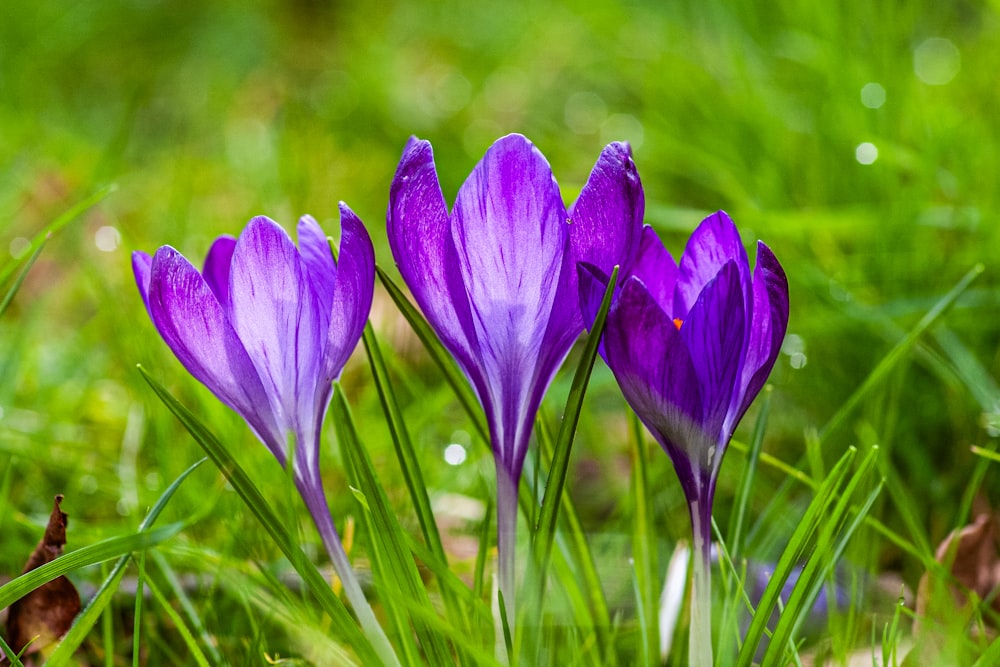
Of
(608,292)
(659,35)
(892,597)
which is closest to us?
(608,292)

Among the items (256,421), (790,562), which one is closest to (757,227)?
(790,562)

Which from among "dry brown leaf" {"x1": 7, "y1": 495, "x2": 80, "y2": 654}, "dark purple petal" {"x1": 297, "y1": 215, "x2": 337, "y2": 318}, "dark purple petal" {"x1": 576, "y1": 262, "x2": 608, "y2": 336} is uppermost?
"dark purple petal" {"x1": 297, "y1": 215, "x2": 337, "y2": 318}

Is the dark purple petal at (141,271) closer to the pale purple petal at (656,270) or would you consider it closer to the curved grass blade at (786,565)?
the pale purple petal at (656,270)

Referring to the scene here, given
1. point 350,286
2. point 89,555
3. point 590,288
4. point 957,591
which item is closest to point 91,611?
point 89,555

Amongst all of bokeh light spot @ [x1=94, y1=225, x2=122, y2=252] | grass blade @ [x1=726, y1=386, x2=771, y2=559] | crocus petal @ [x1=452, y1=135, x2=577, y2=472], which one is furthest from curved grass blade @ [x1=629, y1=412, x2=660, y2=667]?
bokeh light spot @ [x1=94, y1=225, x2=122, y2=252]

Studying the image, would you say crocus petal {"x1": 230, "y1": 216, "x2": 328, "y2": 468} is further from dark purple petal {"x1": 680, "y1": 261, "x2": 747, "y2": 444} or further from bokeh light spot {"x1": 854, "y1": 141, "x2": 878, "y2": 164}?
bokeh light spot {"x1": 854, "y1": 141, "x2": 878, "y2": 164}

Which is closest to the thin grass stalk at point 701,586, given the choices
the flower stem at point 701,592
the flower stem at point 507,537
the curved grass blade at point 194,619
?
the flower stem at point 701,592

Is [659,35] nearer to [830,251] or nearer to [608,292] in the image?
[830,251]
